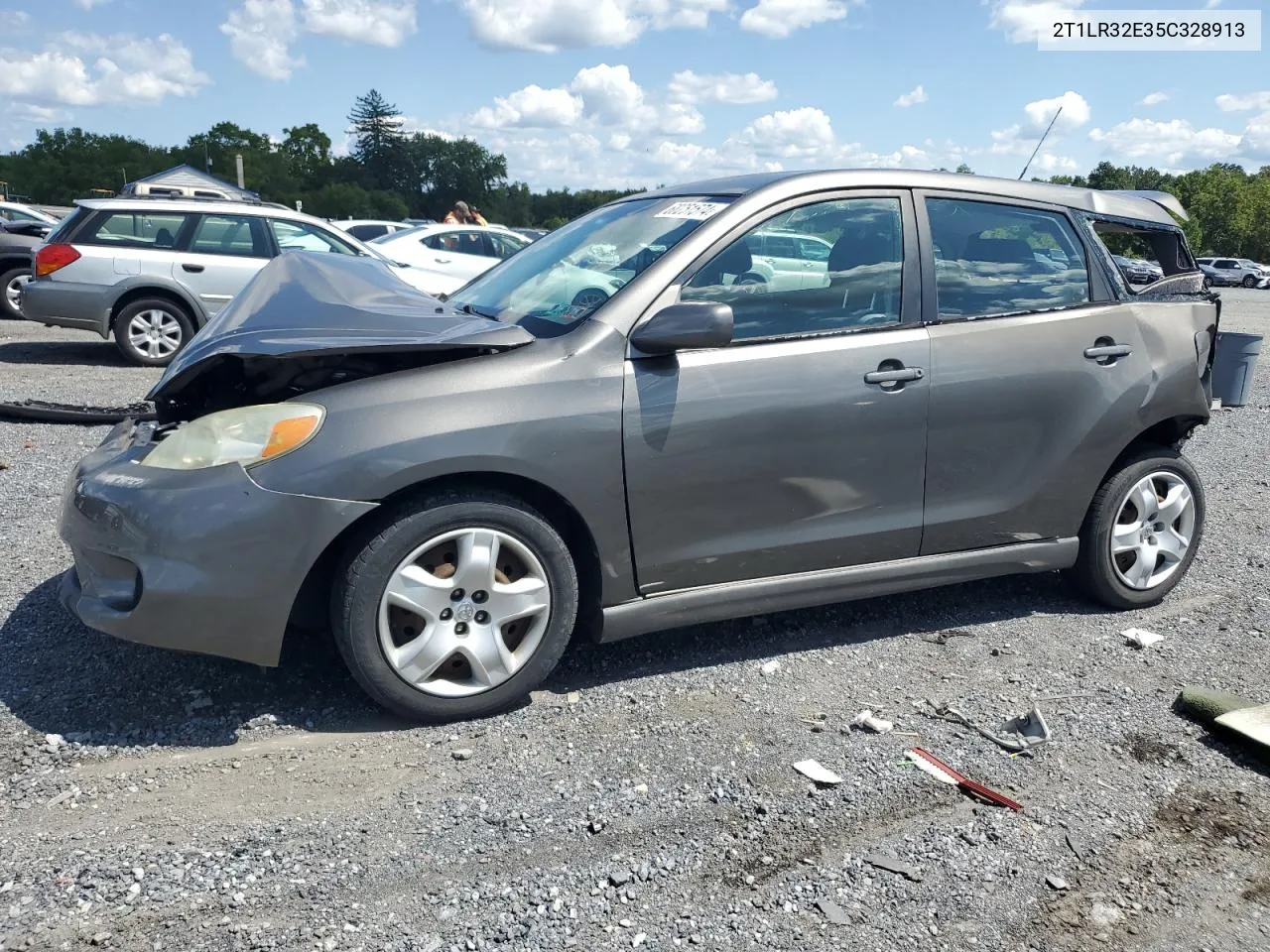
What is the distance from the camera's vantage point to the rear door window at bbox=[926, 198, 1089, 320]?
4.09 metres

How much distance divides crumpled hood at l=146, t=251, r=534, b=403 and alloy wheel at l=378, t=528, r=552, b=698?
63 centimetres

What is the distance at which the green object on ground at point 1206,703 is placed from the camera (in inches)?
142

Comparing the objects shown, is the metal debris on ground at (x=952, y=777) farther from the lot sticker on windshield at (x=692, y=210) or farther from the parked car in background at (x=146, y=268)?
the parked car in background at (x=146, y=268)

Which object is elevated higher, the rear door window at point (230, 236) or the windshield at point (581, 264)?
the rear door window at point (230, 236)

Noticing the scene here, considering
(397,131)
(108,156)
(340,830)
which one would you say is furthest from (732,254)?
(397,131)

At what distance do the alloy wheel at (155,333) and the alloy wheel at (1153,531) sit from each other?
9.24m

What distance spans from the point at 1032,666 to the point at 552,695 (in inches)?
71.9

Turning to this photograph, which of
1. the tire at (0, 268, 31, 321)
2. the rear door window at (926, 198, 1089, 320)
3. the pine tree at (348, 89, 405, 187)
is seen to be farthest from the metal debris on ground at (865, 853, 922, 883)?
the pine tree at (348, 89, 405, 187)

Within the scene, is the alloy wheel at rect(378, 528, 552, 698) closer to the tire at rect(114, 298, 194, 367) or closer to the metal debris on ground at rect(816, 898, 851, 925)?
the metal debris on ground at rect(816, 898, 851, 925)

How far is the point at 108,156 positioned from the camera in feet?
277

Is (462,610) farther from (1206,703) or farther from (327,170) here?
(327,170)

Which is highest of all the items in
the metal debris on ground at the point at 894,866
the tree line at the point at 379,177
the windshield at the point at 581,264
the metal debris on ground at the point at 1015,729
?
the tree line at the point at 379,177

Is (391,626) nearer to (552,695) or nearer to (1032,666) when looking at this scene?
(552,695)

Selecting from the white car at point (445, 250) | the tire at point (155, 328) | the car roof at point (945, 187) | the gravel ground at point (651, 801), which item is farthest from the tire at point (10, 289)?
the car roof at point (945, 187)
